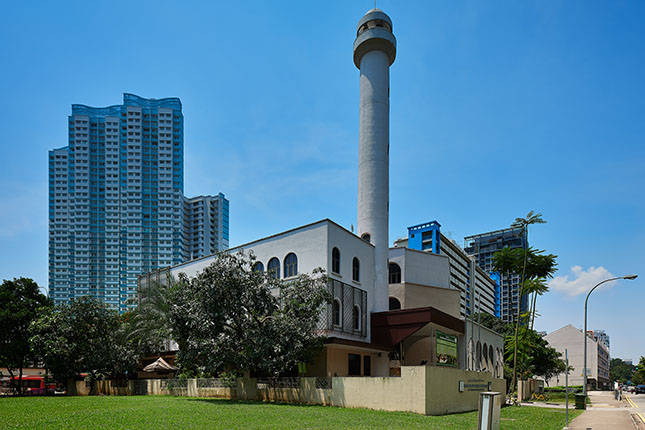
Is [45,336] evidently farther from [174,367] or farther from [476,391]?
[476,391]

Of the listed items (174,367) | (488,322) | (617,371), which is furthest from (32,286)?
(617,371)

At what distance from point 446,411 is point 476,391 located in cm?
493

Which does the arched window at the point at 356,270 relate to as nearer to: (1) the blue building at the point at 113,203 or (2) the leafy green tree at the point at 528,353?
(2) the leafy green tree at the point at 528,353

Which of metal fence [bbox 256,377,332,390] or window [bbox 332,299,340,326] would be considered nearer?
metal fence [bbox 256,377,332,390]

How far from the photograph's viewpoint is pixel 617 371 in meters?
179

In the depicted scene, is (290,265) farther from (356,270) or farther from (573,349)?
(573,349)

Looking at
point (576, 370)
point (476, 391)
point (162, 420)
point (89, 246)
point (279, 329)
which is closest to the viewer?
point (162, 420)

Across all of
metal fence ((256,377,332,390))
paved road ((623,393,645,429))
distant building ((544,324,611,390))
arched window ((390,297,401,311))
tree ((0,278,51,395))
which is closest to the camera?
metal fence ((256,377,332,390))

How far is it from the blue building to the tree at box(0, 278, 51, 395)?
314 ft

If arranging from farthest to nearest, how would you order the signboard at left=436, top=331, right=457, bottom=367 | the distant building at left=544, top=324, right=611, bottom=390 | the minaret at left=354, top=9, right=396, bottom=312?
the distant building at left=544, top=324, right=611, bottom=390 < the minaret at left=354, top=9, right=396, bottom=312 < the signboard at left=436, top=331, right=457, bottom=367

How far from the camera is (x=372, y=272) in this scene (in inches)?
1385

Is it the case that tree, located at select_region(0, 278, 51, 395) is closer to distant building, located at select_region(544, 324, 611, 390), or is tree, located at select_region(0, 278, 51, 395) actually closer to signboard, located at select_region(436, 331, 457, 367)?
signboard, located at select_region(436, 331, 457, 367)

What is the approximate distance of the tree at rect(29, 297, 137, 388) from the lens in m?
32.0

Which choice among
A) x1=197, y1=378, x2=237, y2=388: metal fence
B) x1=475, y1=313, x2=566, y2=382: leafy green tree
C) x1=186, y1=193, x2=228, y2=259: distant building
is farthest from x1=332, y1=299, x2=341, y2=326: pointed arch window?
x1=186, y1=193, x2=228, y2=259: distant building
